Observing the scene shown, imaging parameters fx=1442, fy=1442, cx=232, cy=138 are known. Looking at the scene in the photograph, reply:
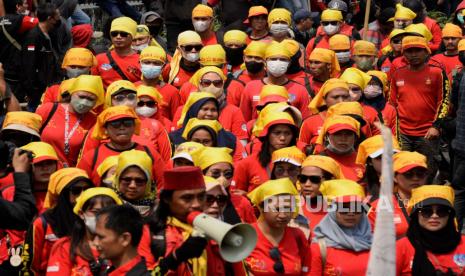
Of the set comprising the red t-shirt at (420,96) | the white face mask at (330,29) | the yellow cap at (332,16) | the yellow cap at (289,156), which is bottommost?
the red t-shirt at (420,96)

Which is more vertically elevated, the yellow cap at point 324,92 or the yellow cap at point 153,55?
the yellow cap at point 153,55

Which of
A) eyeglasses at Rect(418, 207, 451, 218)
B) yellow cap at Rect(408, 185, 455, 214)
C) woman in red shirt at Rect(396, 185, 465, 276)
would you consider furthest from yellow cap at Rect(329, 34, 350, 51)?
eyeglasses at Rect(418, 207, 451, 218)

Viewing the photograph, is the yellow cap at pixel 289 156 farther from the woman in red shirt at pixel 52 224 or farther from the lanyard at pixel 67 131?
the woman in red shirt at pixel 52 224

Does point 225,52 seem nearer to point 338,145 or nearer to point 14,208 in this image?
point 338,145

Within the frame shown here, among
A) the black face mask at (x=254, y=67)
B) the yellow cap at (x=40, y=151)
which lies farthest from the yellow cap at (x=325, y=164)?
the black face mask at (x=254, y=67)

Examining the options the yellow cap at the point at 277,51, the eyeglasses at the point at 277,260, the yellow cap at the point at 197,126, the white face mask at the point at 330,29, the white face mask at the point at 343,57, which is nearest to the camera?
the eyeglasses at the point at 277,260

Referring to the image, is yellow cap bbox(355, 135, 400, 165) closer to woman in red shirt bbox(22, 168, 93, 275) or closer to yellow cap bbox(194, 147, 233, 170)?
yellow cap bbox(194, 147, 233, 170)

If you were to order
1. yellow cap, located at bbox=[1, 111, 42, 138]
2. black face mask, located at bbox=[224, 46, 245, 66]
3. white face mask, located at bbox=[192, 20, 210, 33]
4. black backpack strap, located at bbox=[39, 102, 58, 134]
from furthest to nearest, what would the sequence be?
white face mask, located at bbox=[192, 20, 210, 33] → black face mask, located at bbox=[224, 46, 245, 66] → black backpack strap, located at bbox=[39, 102, 58, 134] → yellow cap, located at bbox=[1, 111, 42, 138]

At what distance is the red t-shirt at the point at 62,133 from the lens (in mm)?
13734

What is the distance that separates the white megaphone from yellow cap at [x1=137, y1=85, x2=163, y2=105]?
6.41 metres

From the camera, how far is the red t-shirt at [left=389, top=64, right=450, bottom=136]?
17.1 metres

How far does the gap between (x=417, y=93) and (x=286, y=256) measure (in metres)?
7.05

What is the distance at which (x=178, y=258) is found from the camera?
8.74m

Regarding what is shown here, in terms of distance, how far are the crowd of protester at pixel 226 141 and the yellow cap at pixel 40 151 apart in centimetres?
3
